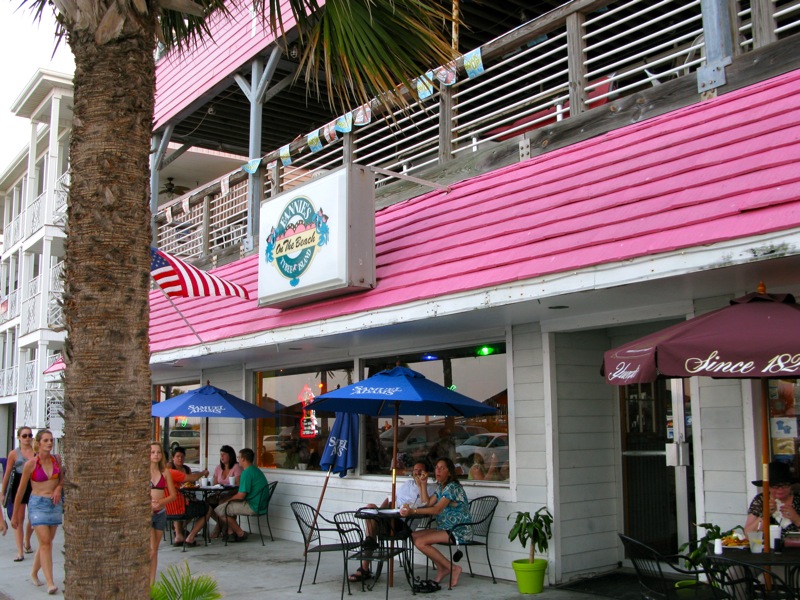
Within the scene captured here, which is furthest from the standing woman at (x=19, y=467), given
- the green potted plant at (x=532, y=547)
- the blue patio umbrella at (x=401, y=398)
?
the green potted plant at (x=532, y=547)

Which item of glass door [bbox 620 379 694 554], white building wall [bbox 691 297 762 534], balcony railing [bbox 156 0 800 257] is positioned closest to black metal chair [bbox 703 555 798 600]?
white building wall [bbox 691 297 762 534]

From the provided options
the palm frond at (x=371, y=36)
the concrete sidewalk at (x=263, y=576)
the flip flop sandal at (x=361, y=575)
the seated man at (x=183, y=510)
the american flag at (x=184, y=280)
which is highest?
the palm frond at (x=371, y=36)

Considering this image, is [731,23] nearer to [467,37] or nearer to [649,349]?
[649,349]

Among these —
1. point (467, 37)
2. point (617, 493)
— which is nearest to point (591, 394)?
point (617, 493)

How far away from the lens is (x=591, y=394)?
8.48 metres

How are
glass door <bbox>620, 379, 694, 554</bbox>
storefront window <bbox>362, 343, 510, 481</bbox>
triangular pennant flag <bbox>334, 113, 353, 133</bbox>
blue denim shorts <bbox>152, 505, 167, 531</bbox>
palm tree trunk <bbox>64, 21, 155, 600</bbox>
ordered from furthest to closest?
triangular pennant flag <bbox>334, 113, 353, 133</bbox> → storefront window <bbox>362, 343, 510, 481</bbox> → blue denim shorts <bbox>152, 505, 167, 531</bbox> → glass door <bbox>620, 379, 694, 554</bbox> → palm tree trunk <bbox>64, 21, 155, 600</bbox>

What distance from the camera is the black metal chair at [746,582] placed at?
5141mm

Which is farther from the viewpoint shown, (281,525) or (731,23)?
(281,525)

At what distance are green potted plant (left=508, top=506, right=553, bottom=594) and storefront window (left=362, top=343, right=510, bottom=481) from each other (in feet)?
2.99

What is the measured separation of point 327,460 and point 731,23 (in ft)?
21.8

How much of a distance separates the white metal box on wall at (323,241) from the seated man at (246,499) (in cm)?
294

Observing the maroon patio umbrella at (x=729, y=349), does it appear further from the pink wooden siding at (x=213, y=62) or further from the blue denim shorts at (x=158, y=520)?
the pink wooden siding at (x=213, y=62)

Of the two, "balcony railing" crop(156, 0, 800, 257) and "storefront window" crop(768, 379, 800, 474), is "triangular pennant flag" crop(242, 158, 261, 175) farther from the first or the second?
"storefront window" crop(768, 379, 800, 474)

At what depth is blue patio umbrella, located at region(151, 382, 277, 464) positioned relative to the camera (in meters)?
11.3
